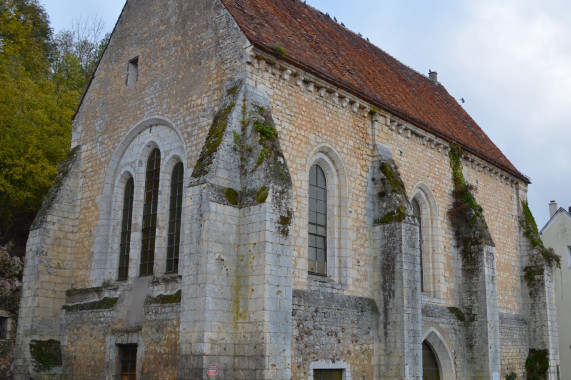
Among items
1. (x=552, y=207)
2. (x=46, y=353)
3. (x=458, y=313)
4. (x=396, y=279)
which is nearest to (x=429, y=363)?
(x=458, y=313)

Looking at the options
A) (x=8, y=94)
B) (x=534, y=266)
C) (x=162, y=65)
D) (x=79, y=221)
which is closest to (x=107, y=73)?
(x=162, y=65)

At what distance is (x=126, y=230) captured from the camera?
1625 cm

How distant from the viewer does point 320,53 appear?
17.1 m

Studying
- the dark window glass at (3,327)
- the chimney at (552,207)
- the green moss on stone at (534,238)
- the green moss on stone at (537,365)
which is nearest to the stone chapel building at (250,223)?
the green moss on stone at (537,365)

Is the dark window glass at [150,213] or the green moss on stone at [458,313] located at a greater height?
the dark window glass at [150,213]

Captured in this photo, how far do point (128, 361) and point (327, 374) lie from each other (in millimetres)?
4812

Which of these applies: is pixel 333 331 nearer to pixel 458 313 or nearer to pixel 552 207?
pixel 458 313

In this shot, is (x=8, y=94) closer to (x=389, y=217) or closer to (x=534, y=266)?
(x=389, y=217)

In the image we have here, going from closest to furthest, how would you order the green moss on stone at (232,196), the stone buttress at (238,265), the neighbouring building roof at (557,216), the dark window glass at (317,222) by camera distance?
the stone buttress at (238,265)
the green moss on stone at (232,196)
the dark window glass at (317,222)
the neighbouring building roof at (557,216)

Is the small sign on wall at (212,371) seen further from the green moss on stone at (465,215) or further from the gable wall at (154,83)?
the green moss on stone at (465,215)

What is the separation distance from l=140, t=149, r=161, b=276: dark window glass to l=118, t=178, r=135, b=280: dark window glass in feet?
1.76

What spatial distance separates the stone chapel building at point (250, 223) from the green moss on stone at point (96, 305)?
0.06 metres

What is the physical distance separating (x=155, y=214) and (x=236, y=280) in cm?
406

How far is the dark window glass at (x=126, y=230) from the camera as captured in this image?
15.9 metres
